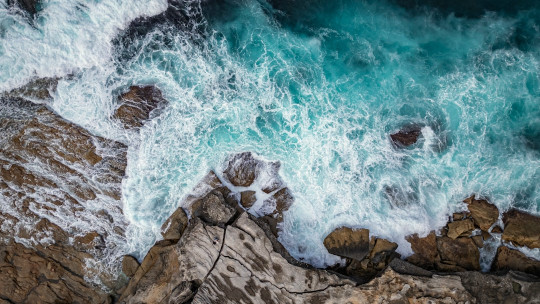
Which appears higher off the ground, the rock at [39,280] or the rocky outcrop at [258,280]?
the rocky outcrop at [258,280]

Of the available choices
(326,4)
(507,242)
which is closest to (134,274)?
(326,4)

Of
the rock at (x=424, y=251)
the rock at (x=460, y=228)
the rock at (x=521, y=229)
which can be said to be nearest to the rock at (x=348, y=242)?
the rock at (x=424, y=251)

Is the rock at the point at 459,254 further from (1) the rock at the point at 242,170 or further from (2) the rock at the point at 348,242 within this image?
(1) the rock at the point at 242,170

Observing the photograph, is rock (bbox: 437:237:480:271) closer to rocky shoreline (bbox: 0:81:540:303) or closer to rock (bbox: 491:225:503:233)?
rocky shoreline (bbox: 0:81:540:303)

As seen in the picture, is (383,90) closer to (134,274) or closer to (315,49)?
(315,49)

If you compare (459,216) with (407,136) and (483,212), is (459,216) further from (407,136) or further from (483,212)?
(407,136)

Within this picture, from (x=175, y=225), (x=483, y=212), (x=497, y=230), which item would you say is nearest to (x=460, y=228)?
(x=483, y=212)

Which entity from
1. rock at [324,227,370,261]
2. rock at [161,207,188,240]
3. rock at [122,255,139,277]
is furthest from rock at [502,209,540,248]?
rock at [122,255,139,277]
